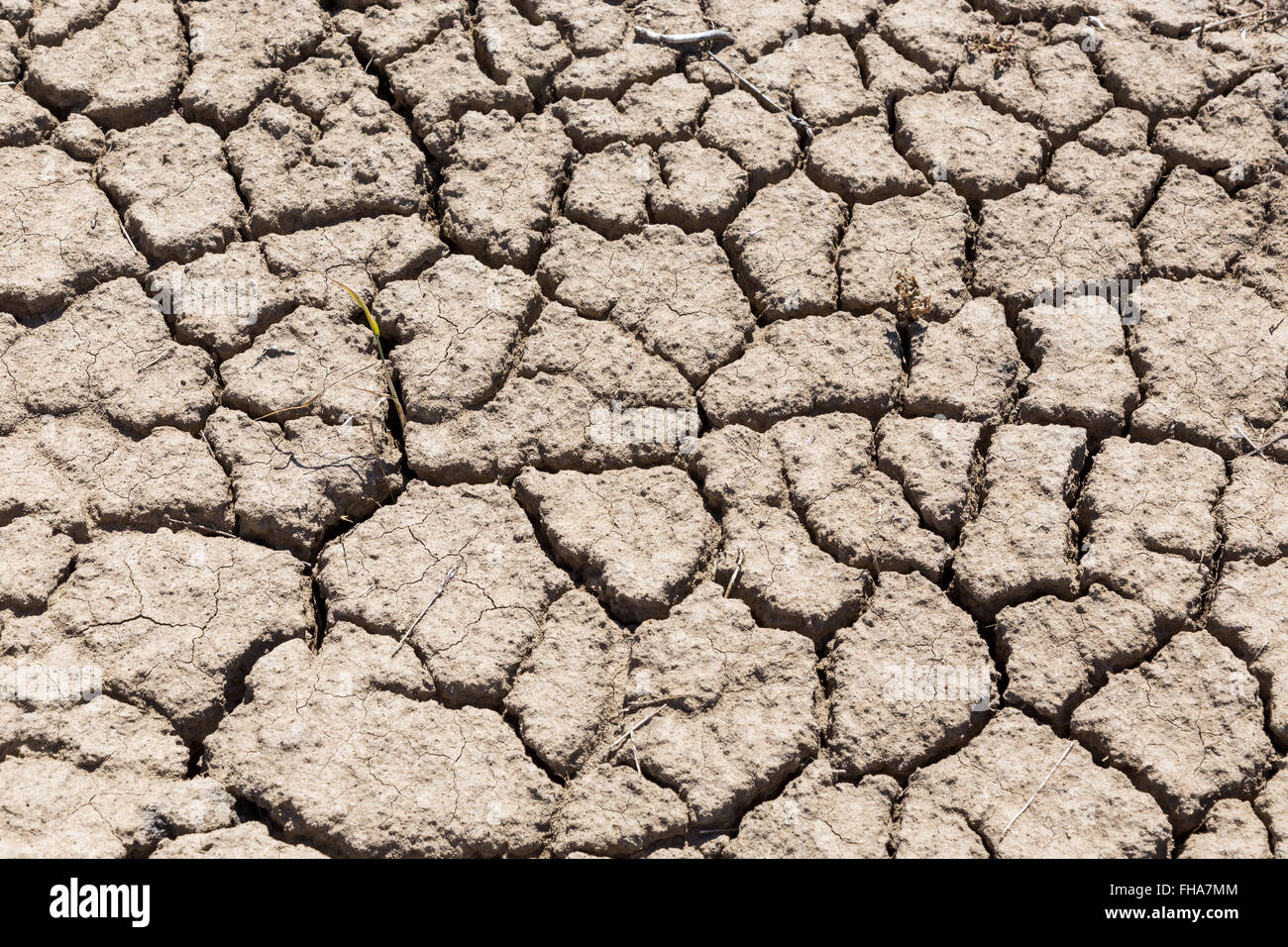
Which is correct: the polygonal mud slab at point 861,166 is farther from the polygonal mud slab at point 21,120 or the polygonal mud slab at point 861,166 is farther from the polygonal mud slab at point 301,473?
the polygonal mud slab at point 21,120

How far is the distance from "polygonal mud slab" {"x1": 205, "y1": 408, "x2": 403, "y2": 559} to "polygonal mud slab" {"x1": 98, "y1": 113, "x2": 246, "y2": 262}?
569 mm

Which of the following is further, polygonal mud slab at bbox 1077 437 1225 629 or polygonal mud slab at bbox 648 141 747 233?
polygonal mud slab at bbox 648 141 747 233

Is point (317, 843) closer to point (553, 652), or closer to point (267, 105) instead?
point (553, 652)

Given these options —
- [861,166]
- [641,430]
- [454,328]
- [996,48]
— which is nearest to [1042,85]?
[996,48]

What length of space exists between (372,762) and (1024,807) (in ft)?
4.74

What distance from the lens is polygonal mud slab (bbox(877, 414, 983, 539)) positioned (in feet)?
8.85

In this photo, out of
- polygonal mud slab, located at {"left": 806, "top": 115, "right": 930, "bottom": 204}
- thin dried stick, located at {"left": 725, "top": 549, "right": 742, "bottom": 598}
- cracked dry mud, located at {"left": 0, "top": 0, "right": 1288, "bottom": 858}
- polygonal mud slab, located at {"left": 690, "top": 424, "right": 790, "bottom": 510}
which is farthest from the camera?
polygonal mud slab, located at {"left": 806, "top": 115, "right": 930, "bottom": 204}

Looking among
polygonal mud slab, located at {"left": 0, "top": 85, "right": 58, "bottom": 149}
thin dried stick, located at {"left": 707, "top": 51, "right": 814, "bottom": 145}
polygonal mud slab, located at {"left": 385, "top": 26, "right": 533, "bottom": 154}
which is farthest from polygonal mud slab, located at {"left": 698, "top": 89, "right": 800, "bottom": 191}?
polygonal mud slab, located at {"left": 0, "top": 85, "right": 58, "bottom": 149}

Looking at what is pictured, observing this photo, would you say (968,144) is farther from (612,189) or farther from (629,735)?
(629,735)

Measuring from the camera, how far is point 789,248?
3064 millimetres

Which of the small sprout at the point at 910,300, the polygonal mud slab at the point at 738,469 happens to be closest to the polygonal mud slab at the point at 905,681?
the polygonal mud slab at the point at 738,469

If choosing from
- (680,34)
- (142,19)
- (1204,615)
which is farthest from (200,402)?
(1204,615)

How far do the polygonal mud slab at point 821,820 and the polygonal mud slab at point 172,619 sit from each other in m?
1.14

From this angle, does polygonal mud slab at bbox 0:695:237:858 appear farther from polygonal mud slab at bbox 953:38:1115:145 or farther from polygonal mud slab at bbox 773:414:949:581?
polygonal mud slab at bbox 953:38:1115:145
